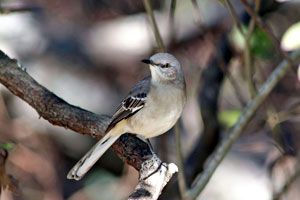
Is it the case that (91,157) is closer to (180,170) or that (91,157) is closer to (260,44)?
(180,170)

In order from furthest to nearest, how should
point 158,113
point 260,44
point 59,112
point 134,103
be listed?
1. point 260,44
2. point 134,103
3. point 158,113
4. point 59,112

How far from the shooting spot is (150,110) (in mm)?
5137

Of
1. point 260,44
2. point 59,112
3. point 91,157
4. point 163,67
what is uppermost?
point 59,112

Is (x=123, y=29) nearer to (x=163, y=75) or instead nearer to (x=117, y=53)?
(x=117, y=53)

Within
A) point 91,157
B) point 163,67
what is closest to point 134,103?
point 163,67

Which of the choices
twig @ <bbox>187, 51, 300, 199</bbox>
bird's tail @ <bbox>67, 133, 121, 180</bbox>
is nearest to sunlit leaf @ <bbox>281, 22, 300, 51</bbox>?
twig @ <bbox>187, 51, 300, 199</bbox>

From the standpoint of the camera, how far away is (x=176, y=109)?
16.6 feet

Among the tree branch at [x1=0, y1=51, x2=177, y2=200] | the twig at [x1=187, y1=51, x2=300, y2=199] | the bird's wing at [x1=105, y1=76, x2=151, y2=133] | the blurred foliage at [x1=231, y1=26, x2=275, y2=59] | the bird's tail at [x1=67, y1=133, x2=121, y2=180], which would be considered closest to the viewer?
the tree branch at [x1=0, y1=51, x2=177, y2=200]

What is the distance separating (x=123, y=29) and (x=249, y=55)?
3.23 m

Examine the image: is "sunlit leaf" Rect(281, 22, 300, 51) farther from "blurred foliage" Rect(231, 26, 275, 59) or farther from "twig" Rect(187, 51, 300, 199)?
Result: "blurred foliage" Rect(231, 26, 275, 59)

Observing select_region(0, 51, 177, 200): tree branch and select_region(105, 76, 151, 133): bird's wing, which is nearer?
select_region(0, 51, 177, 200): tree branch

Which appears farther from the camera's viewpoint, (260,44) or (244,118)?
(260,44)

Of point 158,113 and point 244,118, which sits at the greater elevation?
point 158,113

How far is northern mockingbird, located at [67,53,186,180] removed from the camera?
503 cm
